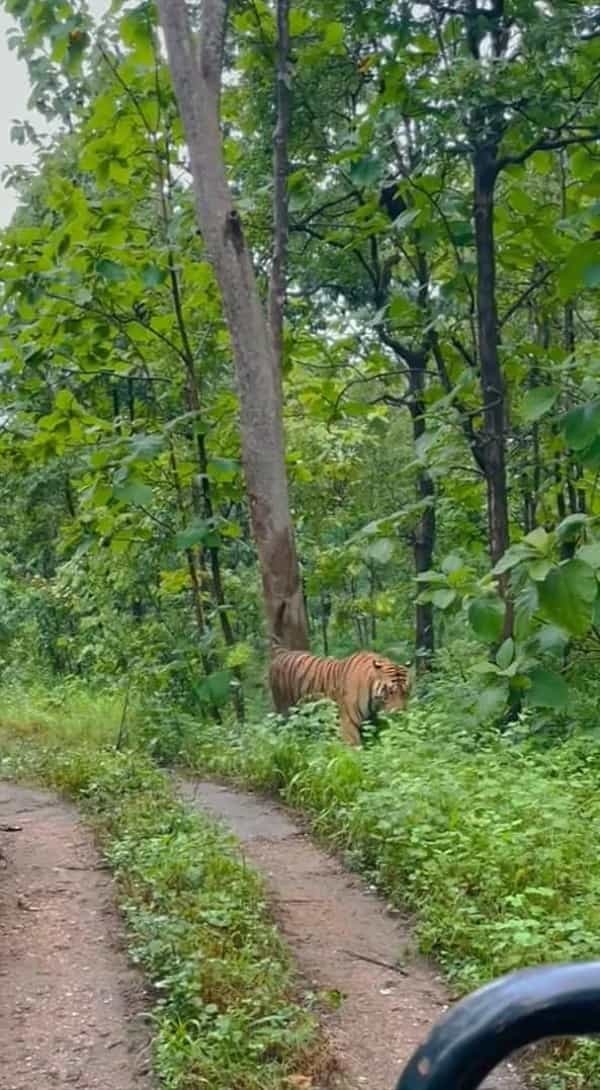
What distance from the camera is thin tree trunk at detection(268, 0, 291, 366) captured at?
8.09m

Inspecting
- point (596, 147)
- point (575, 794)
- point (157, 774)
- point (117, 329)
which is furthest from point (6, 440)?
point (575, 794)

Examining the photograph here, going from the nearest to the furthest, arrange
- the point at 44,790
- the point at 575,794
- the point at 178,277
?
the point at 575,794 → the point at 44,790 → the point at 178,277

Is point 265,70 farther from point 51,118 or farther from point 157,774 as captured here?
point 157,774

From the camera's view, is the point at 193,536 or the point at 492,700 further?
the point at 193,536

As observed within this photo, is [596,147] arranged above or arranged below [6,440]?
above

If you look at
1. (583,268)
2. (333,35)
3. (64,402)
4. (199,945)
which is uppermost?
(333,35)

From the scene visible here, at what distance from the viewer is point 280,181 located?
27.2ft

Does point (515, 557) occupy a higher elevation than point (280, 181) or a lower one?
lower

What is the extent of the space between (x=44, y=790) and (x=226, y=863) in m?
3.09

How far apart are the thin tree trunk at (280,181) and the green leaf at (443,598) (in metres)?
3.34

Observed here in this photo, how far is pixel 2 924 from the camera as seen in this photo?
4555mm

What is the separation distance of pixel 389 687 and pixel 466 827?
260cm

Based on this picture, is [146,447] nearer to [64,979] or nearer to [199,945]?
[64,979]

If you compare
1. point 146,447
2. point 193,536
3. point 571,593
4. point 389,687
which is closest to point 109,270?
point 146,447
